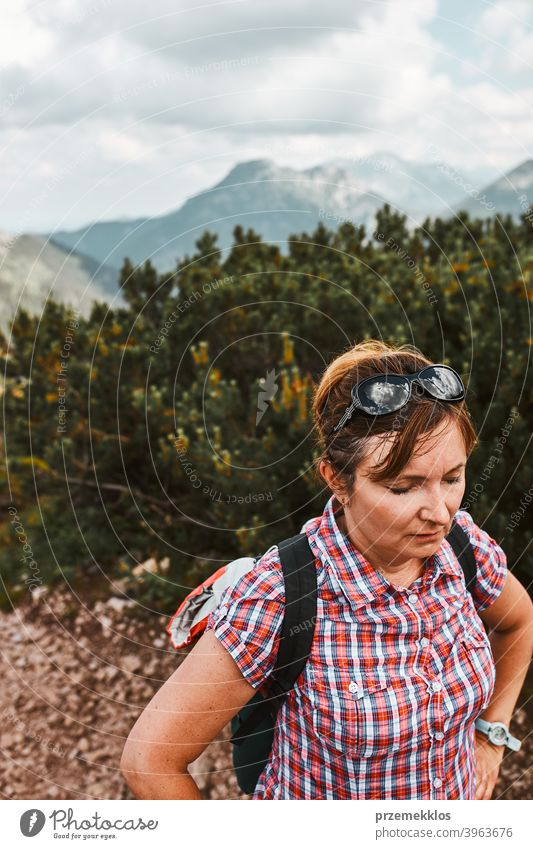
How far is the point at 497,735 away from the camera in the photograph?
1.91 meters

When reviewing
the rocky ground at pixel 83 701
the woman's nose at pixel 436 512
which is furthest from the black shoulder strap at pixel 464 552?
the rocky ground at pixel 83 701

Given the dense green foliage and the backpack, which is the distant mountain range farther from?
the backpack

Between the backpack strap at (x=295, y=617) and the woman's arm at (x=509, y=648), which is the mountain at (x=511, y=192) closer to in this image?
the woman's arm at (x=509, y=648)

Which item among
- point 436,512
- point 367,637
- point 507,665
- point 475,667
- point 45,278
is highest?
point 45,278

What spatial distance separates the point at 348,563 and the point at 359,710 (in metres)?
0.31

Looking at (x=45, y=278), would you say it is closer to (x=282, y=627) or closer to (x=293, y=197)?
(x=293, y=197)

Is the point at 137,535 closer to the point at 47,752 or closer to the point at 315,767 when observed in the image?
the point at 47,752

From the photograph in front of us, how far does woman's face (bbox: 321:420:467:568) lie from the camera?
1457 mm

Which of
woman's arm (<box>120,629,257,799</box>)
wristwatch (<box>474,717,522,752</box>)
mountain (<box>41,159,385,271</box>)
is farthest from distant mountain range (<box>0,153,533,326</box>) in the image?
wristwatch (<box>474,717,522,752</box>)

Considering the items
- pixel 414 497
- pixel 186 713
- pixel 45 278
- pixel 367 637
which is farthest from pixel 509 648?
pixel 45 278

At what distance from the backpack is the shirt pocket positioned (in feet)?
0.46
